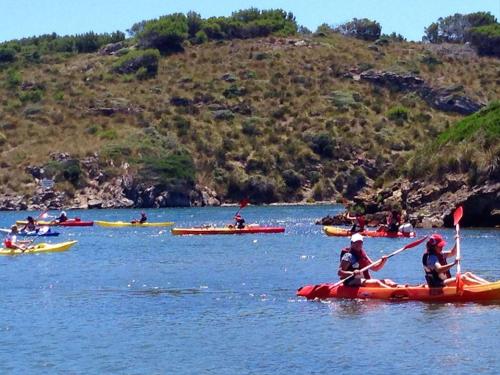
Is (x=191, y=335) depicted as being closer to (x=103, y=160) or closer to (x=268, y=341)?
(x=268, y=341)

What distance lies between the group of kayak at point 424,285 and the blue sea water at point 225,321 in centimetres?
33

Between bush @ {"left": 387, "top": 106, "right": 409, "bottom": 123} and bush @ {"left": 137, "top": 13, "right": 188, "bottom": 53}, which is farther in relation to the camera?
bush @ {"left": 137, "top": 13, "right": 188, "bottom": 53}

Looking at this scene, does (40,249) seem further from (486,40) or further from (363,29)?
(363,29)

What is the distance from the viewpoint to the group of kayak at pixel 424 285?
29344mm

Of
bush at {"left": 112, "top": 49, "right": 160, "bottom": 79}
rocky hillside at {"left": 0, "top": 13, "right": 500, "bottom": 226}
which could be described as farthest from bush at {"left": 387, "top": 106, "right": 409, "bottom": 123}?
bush at {"left": 112, "top": 49, "right": 160, "bottom": 79}

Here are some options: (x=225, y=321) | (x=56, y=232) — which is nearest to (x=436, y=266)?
(x=225, y=321)

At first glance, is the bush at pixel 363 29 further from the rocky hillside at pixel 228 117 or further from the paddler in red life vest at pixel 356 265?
the paddler in red life vest at pixel 356 265

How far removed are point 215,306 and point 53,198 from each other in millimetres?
76382

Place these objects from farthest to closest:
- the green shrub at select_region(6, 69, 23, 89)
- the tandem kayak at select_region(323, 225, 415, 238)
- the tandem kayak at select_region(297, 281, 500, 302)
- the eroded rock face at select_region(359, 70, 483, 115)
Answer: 1. the green shrub at select_region(6, 69, 23, 89)
2. the eroded rock face at select_region(359, 70, 483, 115)
3. the tandem kayak at select_region(323, 225, 415, 238)
4. the tandem kayak at select_region(297, 281, 500, 302)

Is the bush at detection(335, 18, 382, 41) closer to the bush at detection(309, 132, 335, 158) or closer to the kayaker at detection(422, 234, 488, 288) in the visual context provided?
the bush at detection(309, 132, 335, 158)

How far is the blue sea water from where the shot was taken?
2309cm

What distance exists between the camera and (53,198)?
105625 mm

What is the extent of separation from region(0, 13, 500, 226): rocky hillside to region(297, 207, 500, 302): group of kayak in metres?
70.0

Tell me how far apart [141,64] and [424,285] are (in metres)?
106
